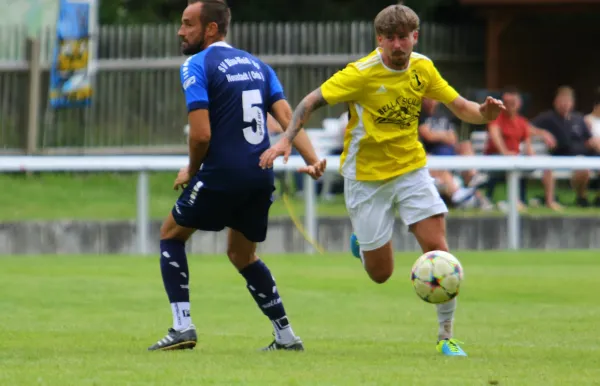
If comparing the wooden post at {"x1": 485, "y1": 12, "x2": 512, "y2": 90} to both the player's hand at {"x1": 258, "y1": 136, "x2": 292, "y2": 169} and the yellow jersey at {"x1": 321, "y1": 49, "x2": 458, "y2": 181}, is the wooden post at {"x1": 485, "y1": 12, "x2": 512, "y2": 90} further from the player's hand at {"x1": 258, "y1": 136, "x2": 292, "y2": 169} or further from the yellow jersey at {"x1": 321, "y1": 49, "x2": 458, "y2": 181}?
the player's hand at {"x1": 258, "y1": 136, "x2": 292, "y2": 169}

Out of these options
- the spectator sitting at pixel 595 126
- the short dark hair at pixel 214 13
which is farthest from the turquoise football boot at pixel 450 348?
the spectator sitting at pixel 595 126

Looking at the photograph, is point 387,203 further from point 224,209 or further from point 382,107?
point 224,209

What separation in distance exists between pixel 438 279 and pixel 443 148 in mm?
12018

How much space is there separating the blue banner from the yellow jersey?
15.5m

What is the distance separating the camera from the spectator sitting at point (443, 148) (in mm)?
20266

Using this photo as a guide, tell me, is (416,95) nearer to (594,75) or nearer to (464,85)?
(464,85)

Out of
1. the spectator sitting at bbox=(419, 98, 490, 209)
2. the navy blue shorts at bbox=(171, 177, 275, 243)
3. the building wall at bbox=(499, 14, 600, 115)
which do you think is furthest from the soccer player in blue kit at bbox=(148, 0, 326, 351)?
the building wall at bbox=(499, 14, 600, 115)

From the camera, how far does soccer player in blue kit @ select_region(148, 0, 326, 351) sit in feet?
28.8

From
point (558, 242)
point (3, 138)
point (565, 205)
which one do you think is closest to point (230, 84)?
point (558, 242)

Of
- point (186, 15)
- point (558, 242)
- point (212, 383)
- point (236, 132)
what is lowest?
point (558, 242)

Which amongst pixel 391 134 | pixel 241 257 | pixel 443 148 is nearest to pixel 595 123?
pixel 443 148

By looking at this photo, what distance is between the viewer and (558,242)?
19750 millimetres

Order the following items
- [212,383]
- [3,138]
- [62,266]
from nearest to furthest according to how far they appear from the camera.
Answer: [212,383] < [62,266] < [3,138]

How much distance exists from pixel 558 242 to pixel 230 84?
38.2 feet
